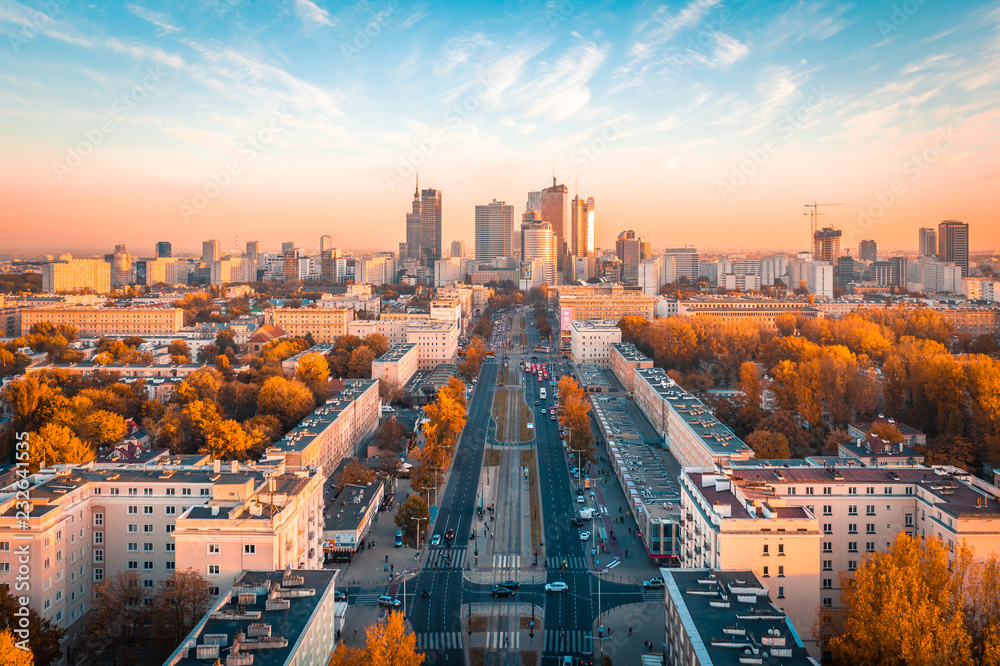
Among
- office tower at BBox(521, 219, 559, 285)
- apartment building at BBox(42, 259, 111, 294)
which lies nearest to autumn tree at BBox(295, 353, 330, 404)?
apartment building at BBox(42, 259, 111, 294)

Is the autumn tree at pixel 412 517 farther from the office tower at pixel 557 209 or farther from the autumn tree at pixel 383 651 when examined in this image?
the office tower at pixel 557 209

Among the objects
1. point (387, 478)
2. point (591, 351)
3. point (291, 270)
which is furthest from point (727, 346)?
point (291, 270)

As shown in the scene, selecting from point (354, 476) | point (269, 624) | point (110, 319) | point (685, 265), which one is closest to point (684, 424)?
point (354, 476)

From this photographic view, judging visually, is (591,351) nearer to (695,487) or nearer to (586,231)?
(695,487)

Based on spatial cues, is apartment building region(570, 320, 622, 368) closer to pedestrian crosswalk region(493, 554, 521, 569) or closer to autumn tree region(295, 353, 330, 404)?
autumn tree region(295, 353, 330, 404)

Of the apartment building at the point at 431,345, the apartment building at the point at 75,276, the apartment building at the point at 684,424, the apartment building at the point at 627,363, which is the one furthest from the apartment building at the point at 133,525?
the apartment building at the point at 75,276

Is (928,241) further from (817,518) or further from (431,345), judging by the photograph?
(817,518)
